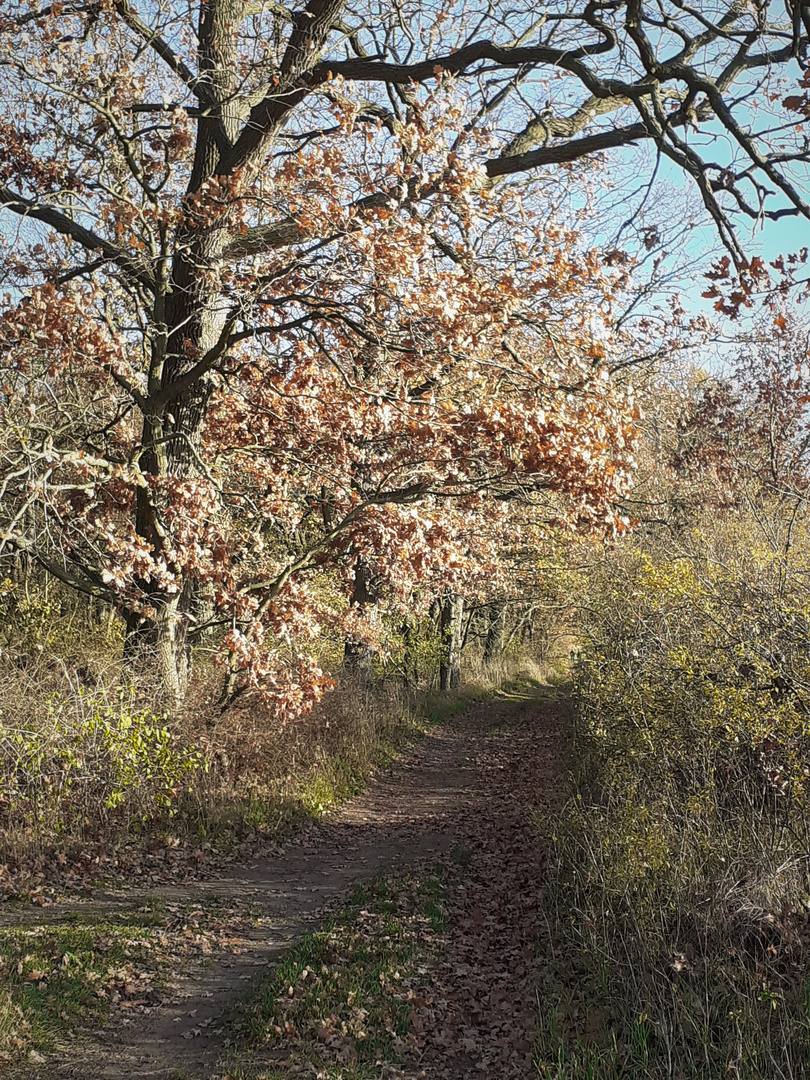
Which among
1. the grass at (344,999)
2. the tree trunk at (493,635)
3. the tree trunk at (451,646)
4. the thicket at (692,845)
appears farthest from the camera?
the tree trunk at (493,635)

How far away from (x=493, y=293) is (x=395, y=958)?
20.3 feet

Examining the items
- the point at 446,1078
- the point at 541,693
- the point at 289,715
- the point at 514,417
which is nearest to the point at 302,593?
the point at 289,715

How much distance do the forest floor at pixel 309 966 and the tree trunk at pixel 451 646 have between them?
12.0 metres

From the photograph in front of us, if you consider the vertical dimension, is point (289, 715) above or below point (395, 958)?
above

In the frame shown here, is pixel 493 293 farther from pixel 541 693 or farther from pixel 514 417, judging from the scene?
pixel 541 693

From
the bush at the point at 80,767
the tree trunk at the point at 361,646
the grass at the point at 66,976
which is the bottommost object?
the grass at the point at 66,976

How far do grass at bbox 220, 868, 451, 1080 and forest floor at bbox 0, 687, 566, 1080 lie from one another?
0.5 inches

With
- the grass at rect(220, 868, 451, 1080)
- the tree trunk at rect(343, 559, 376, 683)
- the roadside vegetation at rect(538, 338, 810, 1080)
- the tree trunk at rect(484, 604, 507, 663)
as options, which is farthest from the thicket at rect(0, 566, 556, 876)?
the tree trunk at rect(484, 604, 507, 663)

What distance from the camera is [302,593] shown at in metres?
11.1

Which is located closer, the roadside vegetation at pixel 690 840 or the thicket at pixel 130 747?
the roadside vegetation at pixel 690 840

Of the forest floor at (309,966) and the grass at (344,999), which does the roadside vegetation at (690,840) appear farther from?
the grass at (344,999)

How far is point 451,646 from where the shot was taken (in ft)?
73.6

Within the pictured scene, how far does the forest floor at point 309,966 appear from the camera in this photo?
529cm

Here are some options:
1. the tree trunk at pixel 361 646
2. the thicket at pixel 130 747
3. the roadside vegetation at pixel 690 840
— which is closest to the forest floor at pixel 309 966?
the roadside vegetation at pixel 690 840
